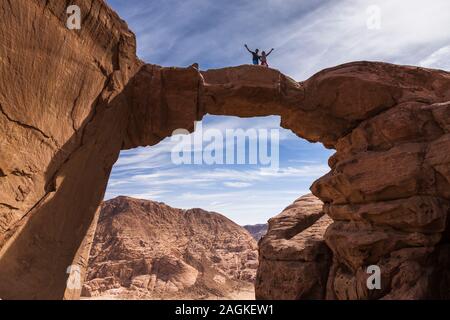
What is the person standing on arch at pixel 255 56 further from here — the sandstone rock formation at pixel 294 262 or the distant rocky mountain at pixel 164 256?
the distant rocky mountain at pixel 164 256

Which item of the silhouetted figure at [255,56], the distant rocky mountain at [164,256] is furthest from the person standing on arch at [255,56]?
the distant rocky mountain at [164,256]

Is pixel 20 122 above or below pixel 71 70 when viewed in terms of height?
below

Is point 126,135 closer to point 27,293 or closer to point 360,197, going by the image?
point 27,293

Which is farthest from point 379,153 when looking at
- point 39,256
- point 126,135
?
point 39,256

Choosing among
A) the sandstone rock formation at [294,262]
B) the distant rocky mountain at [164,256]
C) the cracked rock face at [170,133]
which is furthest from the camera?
the distant rocky mountain at [164,256]

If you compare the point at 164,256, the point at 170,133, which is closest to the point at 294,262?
the point at 170,133
